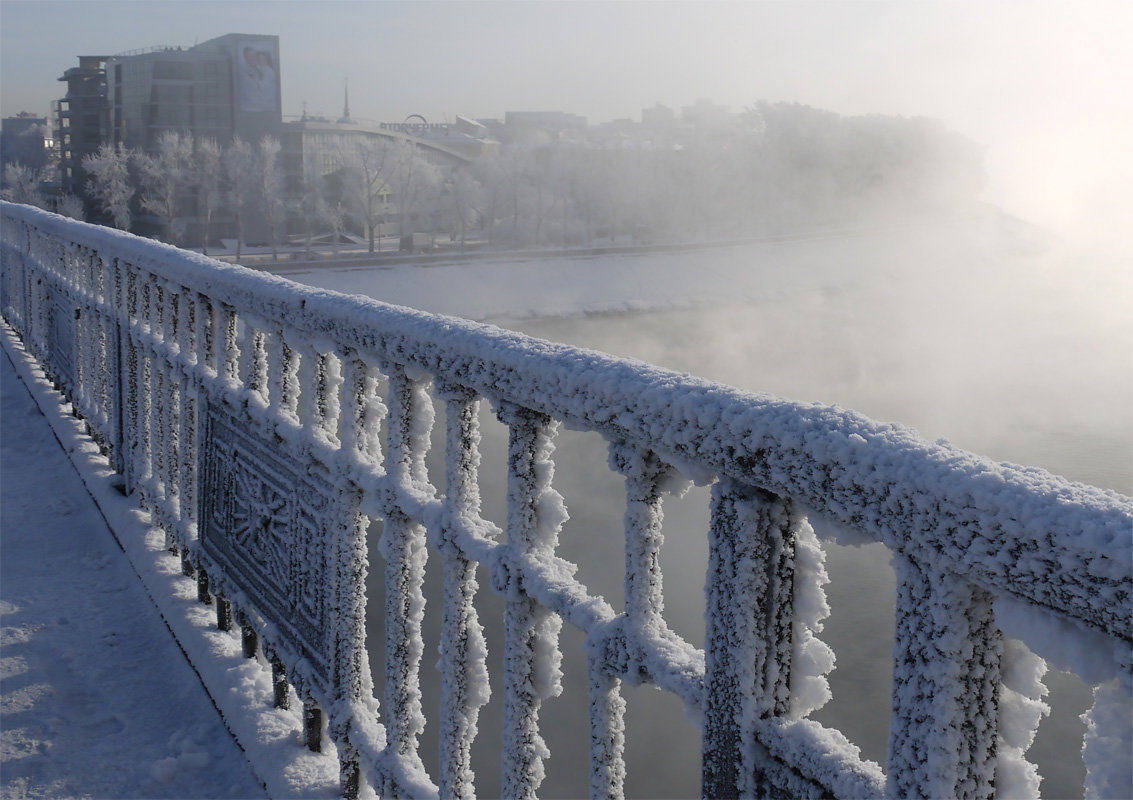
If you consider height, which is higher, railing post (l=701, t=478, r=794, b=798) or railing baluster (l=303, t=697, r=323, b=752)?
railing post (l=701, t=478, r=794, b=798)

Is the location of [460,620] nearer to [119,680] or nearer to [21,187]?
[119,680]

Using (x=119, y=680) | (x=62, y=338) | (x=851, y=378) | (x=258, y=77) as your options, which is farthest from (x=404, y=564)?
(x=258, y=77)

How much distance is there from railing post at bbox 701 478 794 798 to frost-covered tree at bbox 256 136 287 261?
3933cm

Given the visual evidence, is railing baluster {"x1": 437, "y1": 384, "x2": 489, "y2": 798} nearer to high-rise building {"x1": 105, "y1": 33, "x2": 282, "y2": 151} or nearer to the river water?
the river water

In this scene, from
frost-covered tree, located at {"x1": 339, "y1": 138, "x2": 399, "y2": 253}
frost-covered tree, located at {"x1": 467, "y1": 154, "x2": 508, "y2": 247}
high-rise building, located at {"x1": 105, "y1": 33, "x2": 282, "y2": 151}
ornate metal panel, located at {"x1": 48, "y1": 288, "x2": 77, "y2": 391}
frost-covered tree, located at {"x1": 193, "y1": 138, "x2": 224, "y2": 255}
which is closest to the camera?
ornate metal panel, located at {"x1": 48, "y1": 288, "x2": 77, "y2": 391}

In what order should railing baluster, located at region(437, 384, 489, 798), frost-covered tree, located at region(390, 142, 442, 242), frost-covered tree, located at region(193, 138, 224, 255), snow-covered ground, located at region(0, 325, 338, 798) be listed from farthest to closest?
frost-covered tree, located at region(390, 142, 442, 242) → frost-covered tree, located at region(193, 138, 224, 255) → snow-covered ground, located at region(0, 325, 338, 798) → railing baluster, located at region(437, 384, 489, 798)

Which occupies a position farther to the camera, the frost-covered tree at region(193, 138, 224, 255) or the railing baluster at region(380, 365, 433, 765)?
the frost-covered tree at region(193, 138, 224, 255)

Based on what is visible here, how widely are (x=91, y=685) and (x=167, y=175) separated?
40.2m

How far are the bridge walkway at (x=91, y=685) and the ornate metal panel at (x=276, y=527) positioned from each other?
0.92 ft

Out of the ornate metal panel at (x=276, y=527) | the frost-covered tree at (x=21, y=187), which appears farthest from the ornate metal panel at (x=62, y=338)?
the frost-covered tree at (x=21, y=187)

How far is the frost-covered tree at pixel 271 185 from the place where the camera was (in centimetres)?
4019

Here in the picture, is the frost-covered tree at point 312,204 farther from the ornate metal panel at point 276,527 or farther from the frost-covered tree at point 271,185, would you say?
the ornate metal panel at point 276,527

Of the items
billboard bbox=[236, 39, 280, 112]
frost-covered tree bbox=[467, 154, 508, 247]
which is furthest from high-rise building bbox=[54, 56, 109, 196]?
frost-covered tree bbox=[467, 154, 508, 247]

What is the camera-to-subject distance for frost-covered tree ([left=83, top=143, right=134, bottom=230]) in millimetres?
38844
